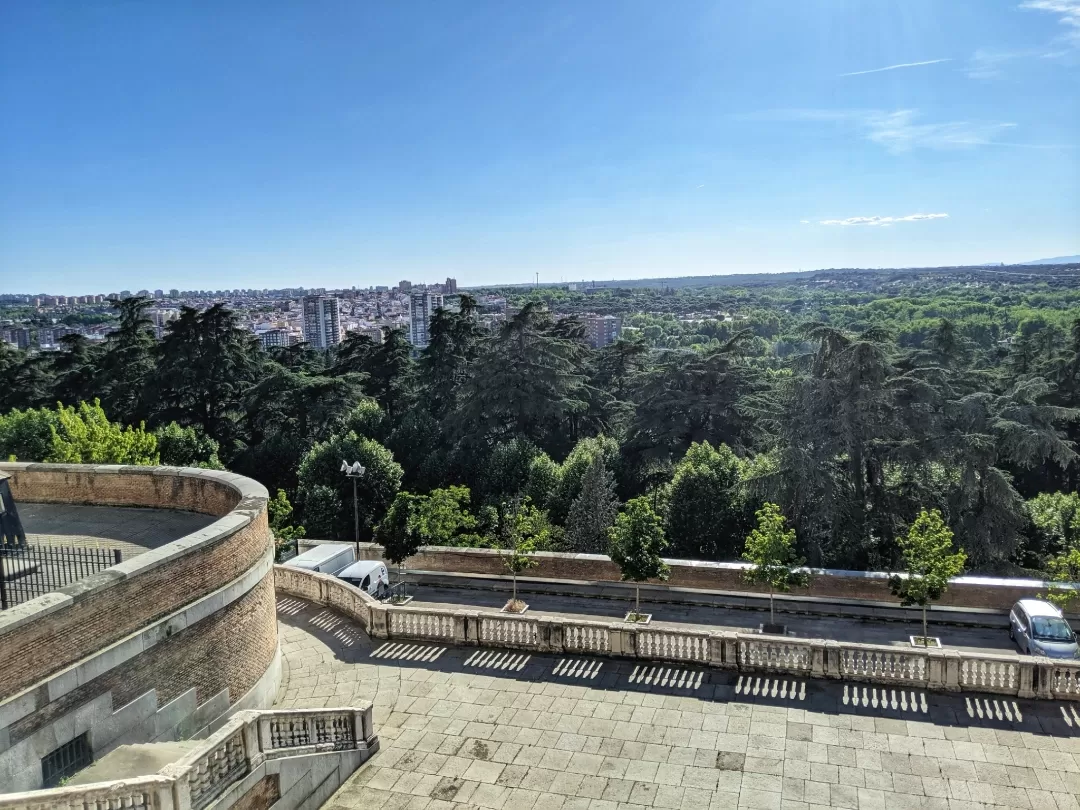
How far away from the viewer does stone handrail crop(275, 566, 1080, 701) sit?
12898 millimetres

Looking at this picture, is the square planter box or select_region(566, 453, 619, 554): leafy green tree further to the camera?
select_region(566, 453, 619, 554): leafy green tree

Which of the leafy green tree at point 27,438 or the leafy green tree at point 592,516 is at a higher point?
the leafy green tree at point 27,438

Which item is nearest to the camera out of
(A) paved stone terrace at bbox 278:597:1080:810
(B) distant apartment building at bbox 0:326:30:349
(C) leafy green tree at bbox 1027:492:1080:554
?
(A) paved stone terrace at bbox 278:597:1080:810

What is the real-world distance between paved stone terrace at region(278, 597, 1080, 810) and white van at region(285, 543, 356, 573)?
6918mm

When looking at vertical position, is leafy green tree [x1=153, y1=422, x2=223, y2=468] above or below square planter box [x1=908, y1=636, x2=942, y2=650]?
above

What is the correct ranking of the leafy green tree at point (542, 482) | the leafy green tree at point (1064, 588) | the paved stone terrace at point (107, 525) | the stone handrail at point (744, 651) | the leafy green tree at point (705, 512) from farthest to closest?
the leafy green tree at point (542, 482) < the leafy green tree at point (705, 512) < the leafy green tree at point (1064, 588) < the paved stone terrace at point (107, 525) < the stone handrail at point (744, 651)

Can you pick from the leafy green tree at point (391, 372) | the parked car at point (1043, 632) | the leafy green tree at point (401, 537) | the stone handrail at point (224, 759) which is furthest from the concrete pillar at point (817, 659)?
the leafy green tree at point (391, 372)

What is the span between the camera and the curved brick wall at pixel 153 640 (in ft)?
30.9

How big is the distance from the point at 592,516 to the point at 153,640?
1664 cm

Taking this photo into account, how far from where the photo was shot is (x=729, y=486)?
26984 mm

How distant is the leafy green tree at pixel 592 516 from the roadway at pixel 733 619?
165 inches

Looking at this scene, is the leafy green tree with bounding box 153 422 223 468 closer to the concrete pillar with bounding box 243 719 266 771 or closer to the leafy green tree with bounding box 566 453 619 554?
the leafy green tree with bounding box 566 453 619 554

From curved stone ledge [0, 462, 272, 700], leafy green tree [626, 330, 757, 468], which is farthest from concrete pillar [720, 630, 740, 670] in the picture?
leafy green tree [626, 330, 757, 468]

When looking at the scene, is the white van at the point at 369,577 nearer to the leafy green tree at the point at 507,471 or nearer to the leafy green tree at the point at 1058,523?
the leafy green tree at the point at 507,471
